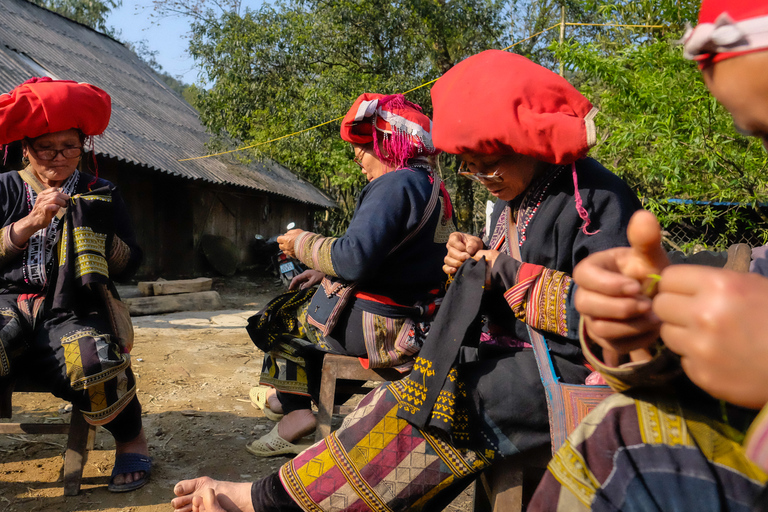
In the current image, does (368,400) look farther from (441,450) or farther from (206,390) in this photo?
(206,390)

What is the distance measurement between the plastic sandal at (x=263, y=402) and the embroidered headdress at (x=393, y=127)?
1780 millimetres

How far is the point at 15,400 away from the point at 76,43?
41.6 ft

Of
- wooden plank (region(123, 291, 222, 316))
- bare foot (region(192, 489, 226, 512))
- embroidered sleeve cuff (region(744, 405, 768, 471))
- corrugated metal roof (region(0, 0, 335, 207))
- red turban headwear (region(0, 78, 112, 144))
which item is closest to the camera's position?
embroidered sleeve cuff (region(744, 405, 768, 471))

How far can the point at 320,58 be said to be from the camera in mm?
12453

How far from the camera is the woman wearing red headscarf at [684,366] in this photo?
68 centimetres

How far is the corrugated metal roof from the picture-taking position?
376 inches

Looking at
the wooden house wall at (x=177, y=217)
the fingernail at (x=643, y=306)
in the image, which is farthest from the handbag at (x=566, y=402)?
the wooden house wall at (x=177, y=217)

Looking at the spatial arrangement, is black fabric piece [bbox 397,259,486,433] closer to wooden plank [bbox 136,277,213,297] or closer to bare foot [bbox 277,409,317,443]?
bare foot [bbox 277,409,317,443]

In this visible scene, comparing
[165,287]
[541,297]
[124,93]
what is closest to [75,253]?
[541,297]

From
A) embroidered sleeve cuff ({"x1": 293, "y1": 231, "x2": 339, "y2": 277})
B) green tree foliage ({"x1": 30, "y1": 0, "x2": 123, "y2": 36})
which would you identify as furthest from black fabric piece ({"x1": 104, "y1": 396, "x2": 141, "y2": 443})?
green tree foliage ({"x1": 30, "y1": 0, "x2": 123, "y2": 36})

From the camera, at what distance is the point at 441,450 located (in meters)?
1.53

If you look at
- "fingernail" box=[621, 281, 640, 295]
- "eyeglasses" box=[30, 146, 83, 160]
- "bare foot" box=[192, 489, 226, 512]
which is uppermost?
"eyeglasses" box=[30, 146, 83, 160]

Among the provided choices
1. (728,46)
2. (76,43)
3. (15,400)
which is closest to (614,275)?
(728,46)

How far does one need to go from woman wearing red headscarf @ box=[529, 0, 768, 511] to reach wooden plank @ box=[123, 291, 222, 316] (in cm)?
707
